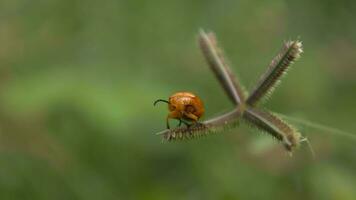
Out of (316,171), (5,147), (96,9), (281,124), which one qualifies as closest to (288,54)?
(281,124)

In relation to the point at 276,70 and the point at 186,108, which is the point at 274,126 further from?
the point at 186,108

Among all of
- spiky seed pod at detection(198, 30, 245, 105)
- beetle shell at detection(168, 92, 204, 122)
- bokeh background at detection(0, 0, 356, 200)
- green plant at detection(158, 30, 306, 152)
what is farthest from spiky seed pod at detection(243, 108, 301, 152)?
bokeh background at detection(0, 0, 356, 200)

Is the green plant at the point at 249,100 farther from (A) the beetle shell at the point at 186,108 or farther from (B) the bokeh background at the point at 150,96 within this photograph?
(B) the bokeh background at the point at 150,96

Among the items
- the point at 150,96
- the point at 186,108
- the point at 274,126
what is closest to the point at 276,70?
the point at 274,126

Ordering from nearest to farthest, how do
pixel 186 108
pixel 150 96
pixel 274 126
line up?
pixel 274 126
pixel 186 108
pixel 150 96

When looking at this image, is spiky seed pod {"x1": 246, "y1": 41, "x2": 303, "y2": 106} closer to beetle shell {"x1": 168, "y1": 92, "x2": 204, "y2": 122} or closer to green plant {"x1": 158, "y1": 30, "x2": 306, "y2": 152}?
green plant {"x1": 158, "y1": 30, "x2": 306, "y2": 152}

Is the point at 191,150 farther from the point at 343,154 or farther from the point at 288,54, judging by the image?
the point at 288,54

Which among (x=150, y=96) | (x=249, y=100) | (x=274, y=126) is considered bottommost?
(x=274, y=126)
